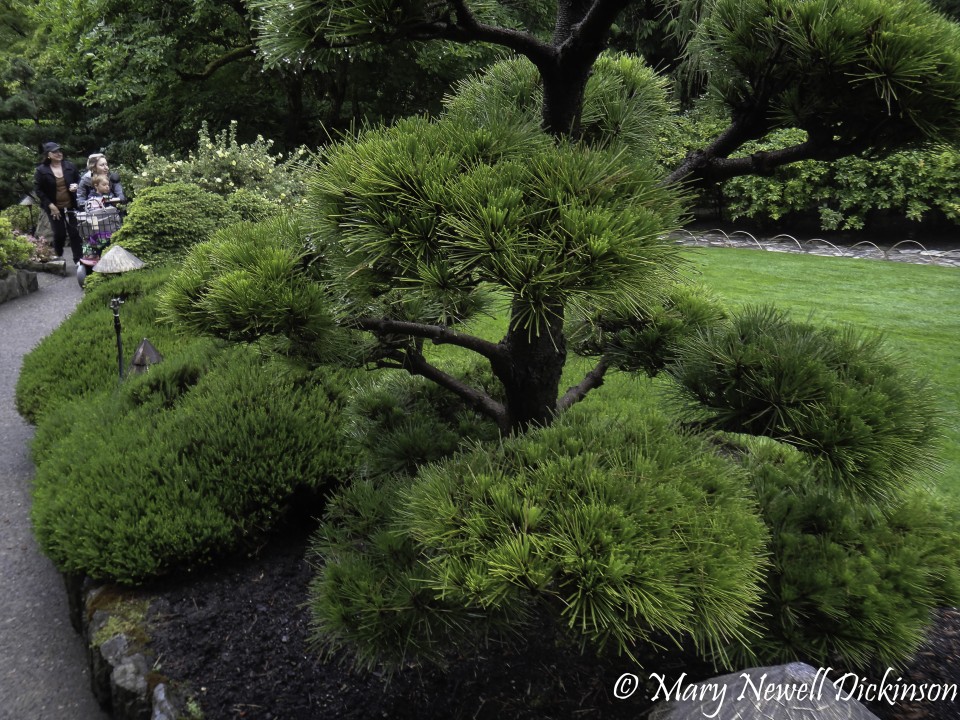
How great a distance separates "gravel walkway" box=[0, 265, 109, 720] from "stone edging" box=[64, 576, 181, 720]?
0.10m

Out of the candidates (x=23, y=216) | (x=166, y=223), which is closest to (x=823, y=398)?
(x=166, y=223)

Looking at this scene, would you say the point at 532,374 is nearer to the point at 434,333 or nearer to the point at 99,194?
the point at 434,333

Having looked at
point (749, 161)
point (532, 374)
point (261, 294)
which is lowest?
point (532, 374)

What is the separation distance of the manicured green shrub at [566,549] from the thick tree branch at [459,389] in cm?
42

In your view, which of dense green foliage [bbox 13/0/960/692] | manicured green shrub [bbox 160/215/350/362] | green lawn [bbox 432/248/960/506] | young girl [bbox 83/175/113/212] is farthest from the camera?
young girl [bbox 83/175/113/212]

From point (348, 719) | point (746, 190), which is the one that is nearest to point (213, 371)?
point (348, 719)

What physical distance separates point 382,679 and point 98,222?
7251 millimetres

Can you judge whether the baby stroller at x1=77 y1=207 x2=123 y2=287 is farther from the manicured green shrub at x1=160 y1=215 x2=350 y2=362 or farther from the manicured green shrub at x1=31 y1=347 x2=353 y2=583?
the manicured green shrub at x1=160 y1=215 x2=350 y2=362

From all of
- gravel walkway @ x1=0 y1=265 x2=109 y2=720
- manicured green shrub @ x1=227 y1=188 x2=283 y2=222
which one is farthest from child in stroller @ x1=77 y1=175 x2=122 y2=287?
gravel walkway @ x1=0 y1=265 x2=109 y2=720

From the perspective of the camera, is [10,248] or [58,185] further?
[58,185]

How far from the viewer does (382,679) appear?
2297 millimetres

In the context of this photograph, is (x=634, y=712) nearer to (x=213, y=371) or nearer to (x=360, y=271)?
(x=360, y=271)

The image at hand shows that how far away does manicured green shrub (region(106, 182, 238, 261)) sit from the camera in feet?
22.7

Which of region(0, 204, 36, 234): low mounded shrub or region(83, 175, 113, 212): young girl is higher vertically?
region(83, 175, 113, 212): young girl
